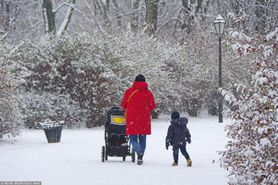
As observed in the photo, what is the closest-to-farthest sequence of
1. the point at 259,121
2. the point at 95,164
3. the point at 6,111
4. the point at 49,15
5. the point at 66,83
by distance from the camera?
1. the point at 259,121
2. the point at 95,164
3. the point at 6,111
4. the point at 66,83
5. the point at 49,15

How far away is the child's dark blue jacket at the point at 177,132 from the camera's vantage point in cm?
1161

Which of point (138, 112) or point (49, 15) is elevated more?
point (49, 15)

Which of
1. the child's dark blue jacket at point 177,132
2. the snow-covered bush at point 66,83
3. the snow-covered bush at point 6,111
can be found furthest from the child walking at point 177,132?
the snow-covered bush at point 66,83

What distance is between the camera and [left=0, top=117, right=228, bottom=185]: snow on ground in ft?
31.9

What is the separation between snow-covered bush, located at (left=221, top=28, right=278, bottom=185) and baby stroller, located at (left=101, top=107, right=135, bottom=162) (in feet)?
14.5

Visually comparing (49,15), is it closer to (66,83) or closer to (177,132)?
(66,83)

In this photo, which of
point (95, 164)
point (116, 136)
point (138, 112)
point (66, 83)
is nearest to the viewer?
point (95, 164)

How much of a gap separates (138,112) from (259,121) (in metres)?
5.06

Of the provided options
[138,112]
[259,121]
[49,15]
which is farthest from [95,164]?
[49,15]

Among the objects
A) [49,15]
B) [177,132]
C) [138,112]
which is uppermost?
[49,15]

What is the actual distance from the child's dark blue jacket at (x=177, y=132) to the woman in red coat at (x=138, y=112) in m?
0.55

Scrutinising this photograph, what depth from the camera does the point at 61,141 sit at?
16.2 metres

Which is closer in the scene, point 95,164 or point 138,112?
point 95,164

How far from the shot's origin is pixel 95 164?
457 inches
